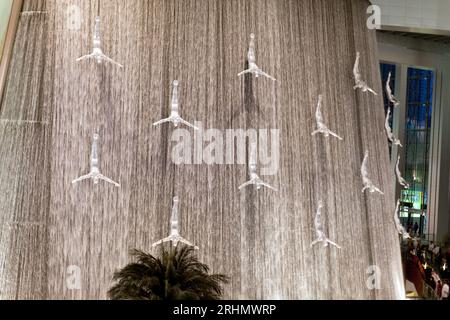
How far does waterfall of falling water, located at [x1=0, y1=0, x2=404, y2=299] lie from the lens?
15.4ft

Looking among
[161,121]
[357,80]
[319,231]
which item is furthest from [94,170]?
[357,80]

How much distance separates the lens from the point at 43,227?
4.63m

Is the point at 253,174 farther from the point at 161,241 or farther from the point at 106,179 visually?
the point at 106,179

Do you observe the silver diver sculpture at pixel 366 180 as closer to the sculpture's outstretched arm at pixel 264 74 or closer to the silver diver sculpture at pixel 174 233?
the sculpture's outstretched arm at pixel 264 74

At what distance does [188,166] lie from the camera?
5000 millimetres

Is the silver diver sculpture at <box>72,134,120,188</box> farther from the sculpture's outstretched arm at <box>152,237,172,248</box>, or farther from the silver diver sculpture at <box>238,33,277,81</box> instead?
the silver diver sculpture at <box>238,33,277,81</box>

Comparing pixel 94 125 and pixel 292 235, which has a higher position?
pixel 94 125

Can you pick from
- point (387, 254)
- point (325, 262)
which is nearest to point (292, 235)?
point (325, 262)

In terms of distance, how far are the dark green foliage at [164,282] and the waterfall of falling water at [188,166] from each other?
0.78 m

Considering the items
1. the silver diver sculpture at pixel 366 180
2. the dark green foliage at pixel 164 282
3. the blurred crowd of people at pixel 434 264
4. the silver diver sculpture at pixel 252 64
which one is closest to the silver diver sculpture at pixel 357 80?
the silver diver sculpture at pixel 366 180

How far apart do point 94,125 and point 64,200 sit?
1.91ft

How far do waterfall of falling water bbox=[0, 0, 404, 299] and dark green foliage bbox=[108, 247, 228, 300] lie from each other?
0.78 m

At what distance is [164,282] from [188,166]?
1313 millimetres
